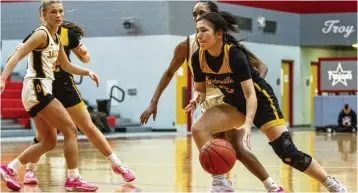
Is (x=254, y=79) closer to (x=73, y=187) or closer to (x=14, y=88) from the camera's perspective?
(x=73, y=187)

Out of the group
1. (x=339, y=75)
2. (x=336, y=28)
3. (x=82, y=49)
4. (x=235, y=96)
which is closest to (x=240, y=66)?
(x=235, y=96)

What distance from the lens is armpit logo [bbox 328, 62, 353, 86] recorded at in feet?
88.4

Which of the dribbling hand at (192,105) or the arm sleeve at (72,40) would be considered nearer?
the dribbling hand at (192,105)

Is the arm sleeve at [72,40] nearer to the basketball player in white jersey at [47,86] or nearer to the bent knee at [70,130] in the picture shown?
the basketball player in white jersey at [47,86]

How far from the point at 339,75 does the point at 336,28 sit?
16.9ft

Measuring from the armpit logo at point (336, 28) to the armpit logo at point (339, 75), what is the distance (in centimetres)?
500

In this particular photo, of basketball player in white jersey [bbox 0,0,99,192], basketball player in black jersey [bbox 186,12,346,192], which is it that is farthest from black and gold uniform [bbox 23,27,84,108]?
basketball player in black jersey [bbox 186,12,346,192]

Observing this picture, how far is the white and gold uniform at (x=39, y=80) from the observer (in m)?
8.13

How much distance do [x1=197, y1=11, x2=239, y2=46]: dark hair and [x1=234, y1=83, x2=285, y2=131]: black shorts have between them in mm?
482

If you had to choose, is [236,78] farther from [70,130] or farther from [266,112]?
[70,130]

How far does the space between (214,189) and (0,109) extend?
16.7 metres

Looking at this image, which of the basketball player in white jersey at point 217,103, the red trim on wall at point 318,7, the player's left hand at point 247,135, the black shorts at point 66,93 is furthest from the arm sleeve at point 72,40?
the red trim on wall at point 318,7

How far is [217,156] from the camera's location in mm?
6594

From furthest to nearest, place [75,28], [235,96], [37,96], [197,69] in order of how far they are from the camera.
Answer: [75,28] < [37,96] < [197,69] < [235,96]
